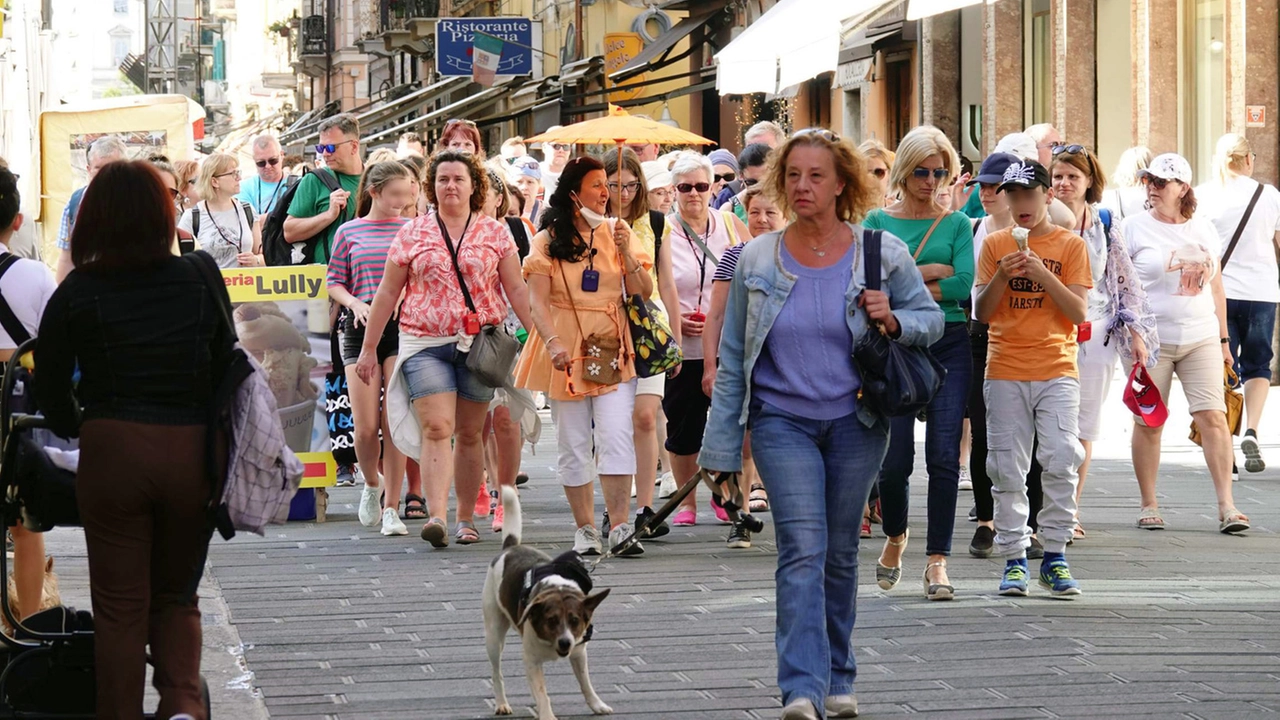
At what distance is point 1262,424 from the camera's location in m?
15.7

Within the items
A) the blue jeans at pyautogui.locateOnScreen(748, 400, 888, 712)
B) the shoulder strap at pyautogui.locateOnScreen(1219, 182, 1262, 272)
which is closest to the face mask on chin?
the blue jeans at pyautogui.locateOnScreen(748, 400, 888, 712)

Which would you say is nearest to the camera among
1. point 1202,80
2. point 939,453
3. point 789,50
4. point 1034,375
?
point 939,453

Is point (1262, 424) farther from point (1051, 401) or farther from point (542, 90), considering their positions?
point (542, 90)

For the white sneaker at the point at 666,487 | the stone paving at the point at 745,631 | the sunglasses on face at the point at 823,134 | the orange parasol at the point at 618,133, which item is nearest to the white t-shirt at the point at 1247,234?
the stone paving at the point at 745,631

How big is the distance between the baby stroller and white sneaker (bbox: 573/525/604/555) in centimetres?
413

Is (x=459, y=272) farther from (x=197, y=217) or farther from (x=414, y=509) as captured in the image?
(x=197, y=217)

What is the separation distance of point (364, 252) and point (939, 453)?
423 centimetres

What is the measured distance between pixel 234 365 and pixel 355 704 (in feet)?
5.26

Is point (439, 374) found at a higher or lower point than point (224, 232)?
lower

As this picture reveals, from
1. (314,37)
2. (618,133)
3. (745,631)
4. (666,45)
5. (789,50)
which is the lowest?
(745,631)

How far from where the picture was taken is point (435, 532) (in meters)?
10.4

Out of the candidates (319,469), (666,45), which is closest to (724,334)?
(319,469)

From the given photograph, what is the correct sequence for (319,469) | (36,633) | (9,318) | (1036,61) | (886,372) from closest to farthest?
1. (36,633)
2. (886,372)
3. (9,318)
4. (319,469)
5. (1036,61)

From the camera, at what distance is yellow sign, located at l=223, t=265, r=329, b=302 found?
38.6 ft
